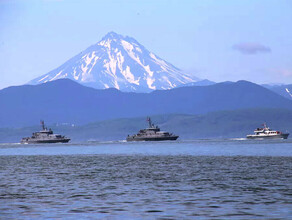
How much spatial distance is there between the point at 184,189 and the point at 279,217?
18229mm

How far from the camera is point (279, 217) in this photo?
128 ft

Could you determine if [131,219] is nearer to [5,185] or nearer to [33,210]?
[33,210]

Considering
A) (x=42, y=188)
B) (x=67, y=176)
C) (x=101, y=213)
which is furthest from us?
(x=67, y=176)

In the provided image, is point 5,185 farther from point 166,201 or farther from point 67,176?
point 166,201

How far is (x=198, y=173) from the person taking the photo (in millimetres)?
76500

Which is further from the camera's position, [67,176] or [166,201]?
[67,176]

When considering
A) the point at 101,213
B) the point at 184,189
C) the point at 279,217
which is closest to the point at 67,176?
the point at 184,189

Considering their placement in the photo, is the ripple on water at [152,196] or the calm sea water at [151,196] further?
the ripple on water at [152,196]

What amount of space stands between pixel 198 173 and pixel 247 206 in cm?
3236

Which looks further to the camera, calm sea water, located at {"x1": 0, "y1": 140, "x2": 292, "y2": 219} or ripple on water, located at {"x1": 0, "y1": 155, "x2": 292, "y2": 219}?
ripple on water, located at {"x1": 0, "y1": 155, "x2": 292, "y2": 219}

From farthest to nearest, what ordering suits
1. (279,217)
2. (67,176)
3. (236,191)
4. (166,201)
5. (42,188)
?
1. (67,176)
2. (42,188)
3. (236,191)
4. (166,201)
5. (279,217)

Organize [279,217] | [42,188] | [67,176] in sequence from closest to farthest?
[279,217] < [42,188] < [67,176]

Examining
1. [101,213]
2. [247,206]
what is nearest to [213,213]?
[247,206]

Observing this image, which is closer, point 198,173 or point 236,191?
point 236,191
